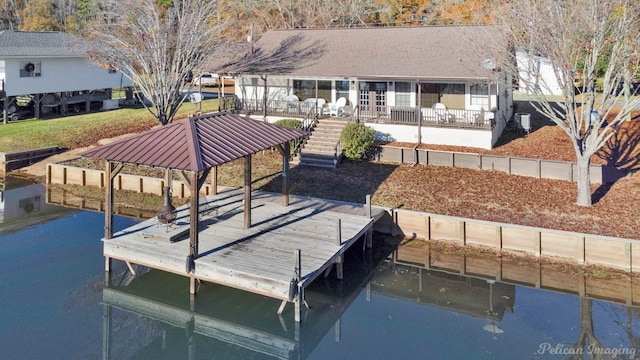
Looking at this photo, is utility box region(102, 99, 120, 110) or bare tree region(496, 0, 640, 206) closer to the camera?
bare tree region(496, 0, 640, 206)

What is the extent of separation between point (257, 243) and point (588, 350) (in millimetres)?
7980

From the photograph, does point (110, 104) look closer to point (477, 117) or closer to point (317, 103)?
point (317, 103)

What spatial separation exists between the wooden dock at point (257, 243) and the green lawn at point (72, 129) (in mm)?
15063

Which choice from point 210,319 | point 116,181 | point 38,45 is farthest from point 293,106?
point 38,45

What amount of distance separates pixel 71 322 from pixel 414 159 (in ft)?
47.7

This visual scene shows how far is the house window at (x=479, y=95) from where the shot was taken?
78.1 feet

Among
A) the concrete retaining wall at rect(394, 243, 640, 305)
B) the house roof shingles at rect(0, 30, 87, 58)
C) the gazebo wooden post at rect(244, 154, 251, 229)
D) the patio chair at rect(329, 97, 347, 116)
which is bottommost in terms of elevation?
the concrete retaining wall at rect(394, 243, 640, 305)

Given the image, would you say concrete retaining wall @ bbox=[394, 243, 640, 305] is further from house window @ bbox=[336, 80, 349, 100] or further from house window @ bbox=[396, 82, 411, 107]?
house window @ bbox=[336, 80, 349, 100]

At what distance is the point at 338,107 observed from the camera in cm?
2517

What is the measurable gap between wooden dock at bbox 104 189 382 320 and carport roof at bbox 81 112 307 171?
2382 millimetres

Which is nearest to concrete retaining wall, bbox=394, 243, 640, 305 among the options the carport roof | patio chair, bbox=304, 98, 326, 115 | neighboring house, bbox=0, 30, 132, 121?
the carport roof

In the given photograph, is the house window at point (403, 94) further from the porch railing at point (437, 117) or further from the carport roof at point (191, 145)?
the carport roof at point (191, 145)

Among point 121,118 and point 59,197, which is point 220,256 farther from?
point 121,118

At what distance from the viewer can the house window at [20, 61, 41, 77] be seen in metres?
30.6
